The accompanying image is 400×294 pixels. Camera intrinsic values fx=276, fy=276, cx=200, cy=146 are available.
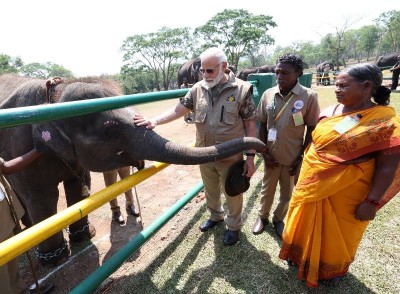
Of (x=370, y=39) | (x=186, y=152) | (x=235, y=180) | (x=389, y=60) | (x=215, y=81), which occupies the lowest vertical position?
(x=235, y=180)

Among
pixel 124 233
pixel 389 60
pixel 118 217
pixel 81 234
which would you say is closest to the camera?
pixel 81 234

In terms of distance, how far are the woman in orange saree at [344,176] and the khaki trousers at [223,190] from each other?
0.62m

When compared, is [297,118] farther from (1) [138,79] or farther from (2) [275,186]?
(1) [138,79]

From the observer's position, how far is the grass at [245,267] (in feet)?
7.41

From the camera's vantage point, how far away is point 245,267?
2.49m

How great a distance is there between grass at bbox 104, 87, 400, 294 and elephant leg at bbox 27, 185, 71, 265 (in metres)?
0.76

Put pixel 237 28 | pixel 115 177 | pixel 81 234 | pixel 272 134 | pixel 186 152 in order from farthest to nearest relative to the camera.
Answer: pixel 237 28 < pixel 115 177 < pixel 81 234 < pixel 272 134 < pixel 186 152

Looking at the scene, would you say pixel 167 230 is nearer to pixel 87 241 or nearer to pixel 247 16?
pixel 87 241

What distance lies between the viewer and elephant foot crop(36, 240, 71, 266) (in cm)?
269

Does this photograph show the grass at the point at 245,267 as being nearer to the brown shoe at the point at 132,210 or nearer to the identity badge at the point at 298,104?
the brown shoe at the point at 132,210

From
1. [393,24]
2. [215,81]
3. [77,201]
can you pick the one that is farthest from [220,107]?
[393,24]

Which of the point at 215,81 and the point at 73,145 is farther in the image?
the point at 215,81

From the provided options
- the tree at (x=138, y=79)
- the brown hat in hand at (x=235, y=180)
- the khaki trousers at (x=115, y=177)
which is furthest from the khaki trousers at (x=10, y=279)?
the tree at (x=138, y=79)

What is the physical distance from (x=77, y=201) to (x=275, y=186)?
7.12 feet
